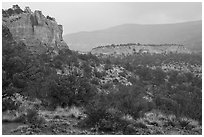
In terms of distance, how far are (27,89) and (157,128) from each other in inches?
222

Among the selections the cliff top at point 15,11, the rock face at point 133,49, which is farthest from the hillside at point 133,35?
the cliff top at point 15,11

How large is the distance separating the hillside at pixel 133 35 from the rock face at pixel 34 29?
101 meters

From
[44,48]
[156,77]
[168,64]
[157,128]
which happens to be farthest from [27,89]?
[168,64]

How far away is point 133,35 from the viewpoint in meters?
156

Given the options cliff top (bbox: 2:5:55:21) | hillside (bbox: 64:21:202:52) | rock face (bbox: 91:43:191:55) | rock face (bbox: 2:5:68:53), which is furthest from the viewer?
hillside (bbox: 64:21:202:52)

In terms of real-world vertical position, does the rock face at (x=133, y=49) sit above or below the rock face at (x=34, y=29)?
below

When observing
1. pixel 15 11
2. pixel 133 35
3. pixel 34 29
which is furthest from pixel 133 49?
pixel 133 35

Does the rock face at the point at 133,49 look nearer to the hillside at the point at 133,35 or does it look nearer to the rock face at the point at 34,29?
the rock face at the point at 34,29

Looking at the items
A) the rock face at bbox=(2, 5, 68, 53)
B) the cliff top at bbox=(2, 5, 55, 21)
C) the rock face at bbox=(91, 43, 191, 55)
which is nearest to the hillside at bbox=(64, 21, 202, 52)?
the rock face at bbox=(91, 43, 191, 55)

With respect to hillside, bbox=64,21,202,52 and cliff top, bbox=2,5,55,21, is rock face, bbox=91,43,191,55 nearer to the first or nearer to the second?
cliff top, bbox=2,5,55,21

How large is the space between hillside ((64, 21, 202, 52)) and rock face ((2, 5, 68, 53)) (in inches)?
3970

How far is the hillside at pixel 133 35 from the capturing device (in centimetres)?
13662

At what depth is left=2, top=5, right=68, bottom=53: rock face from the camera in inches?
1102

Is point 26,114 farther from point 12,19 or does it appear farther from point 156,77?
point 156,77
